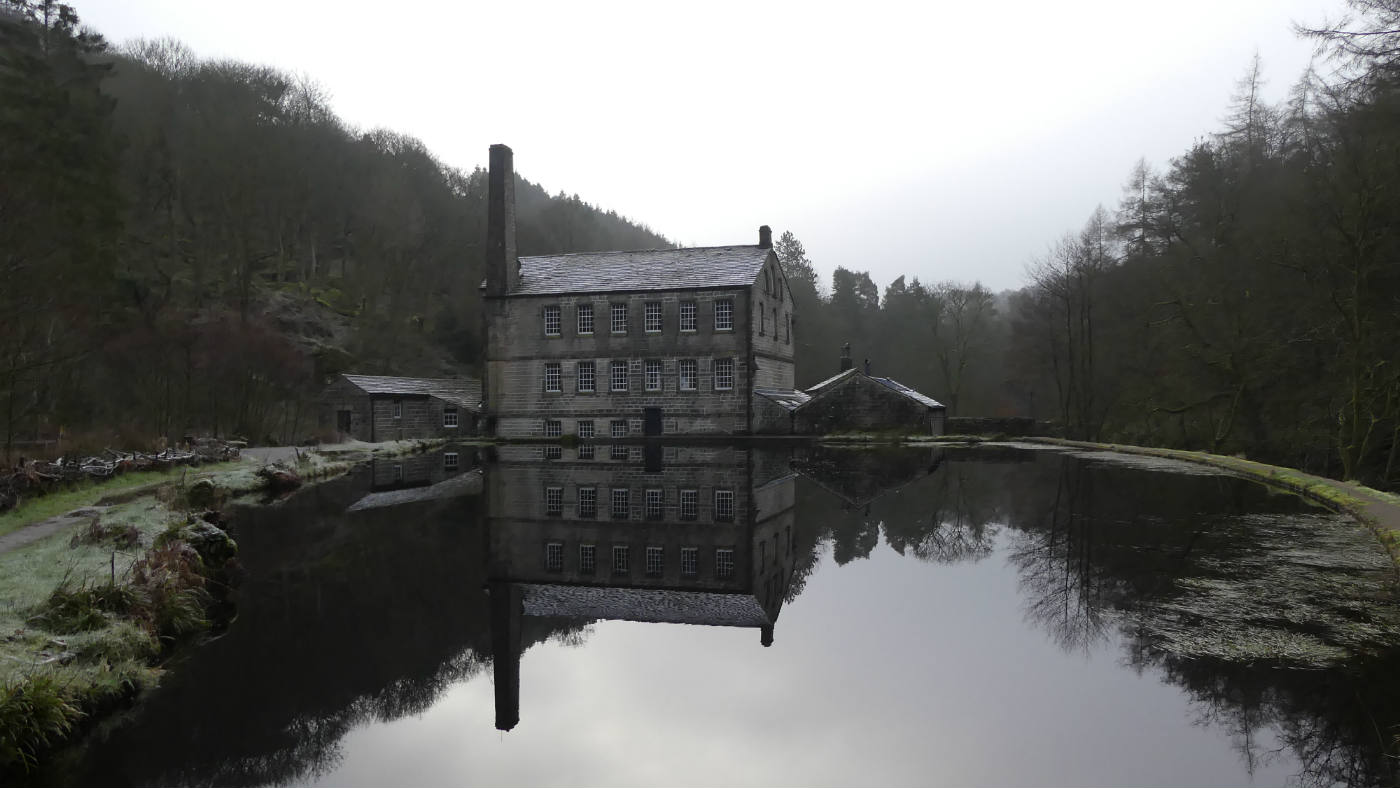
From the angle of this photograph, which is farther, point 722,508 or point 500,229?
point 500,229

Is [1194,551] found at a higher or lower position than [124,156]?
lower

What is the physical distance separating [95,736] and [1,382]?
13.5m

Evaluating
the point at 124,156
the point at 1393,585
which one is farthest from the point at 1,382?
the point at 124,156

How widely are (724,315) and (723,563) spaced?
27.5 meters

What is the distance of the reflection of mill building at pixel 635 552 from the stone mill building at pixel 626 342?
1644 cm

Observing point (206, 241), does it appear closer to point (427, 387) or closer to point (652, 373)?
point (427, 387)

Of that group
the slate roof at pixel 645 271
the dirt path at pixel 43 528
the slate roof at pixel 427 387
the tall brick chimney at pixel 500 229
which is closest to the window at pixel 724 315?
the slate roof at pixel 645 271

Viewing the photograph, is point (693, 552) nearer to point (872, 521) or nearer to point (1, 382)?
point (872, 521)

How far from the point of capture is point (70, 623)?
7316mm

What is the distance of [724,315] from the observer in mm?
37750

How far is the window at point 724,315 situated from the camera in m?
37.7

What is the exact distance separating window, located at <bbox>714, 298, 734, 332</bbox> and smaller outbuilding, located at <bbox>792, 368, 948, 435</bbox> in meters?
5.06

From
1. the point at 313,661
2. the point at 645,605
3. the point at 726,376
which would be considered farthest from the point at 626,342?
the point at 313,661

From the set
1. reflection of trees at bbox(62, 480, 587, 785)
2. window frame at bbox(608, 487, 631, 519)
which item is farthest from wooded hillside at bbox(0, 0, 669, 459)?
window frame at bbox(608, 487, 631, 519)
